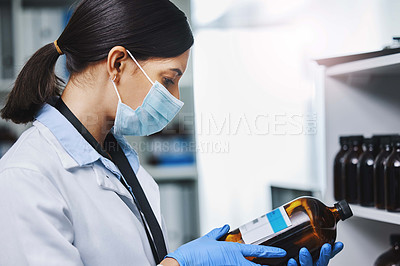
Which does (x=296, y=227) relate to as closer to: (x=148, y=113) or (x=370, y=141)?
(x=370, y=141)

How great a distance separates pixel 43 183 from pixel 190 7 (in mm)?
1482

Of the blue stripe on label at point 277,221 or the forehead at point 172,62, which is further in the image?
the forehead at point 172,62

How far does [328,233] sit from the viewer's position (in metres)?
0.84

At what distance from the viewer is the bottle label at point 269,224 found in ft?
2.62

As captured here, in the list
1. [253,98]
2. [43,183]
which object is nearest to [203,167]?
[253,98]

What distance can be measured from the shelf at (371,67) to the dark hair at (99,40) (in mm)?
386

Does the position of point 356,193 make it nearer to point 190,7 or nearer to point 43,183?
point 43,183

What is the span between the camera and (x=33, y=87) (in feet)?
2.91

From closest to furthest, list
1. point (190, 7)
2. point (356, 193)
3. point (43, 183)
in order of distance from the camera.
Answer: point (43, 183) < point (356, 193) < point (190, 7)

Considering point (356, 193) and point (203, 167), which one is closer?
point (356, 193)

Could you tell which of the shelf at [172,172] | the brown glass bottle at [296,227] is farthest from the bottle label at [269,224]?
the shelf at [172,172]

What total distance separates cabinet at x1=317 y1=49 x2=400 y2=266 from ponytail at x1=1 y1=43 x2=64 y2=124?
0.68 meters

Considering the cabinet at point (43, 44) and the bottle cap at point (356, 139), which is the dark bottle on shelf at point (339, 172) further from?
the cabinet at point (43, 44)

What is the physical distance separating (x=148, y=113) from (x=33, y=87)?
269 millimetres
